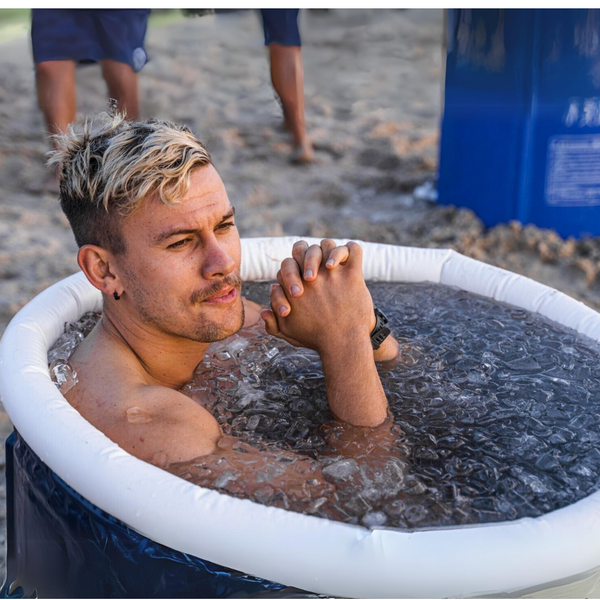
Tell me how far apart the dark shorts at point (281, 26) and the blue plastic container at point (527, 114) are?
1.16m

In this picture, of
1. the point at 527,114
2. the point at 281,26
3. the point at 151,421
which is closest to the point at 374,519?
the point at 151,421

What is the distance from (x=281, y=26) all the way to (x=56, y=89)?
1.40 meters

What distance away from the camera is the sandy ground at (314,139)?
3.72m

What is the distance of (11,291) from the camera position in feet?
11.1

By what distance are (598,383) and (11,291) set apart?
8.44ft

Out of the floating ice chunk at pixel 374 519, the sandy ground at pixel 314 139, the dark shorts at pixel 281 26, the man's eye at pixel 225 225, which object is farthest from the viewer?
the dark shorts at pixel 281 26

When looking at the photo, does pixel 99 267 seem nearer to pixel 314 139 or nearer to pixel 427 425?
pixel 427 425

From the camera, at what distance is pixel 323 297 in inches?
68.6

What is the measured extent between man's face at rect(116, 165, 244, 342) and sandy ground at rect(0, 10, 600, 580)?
103 centimetres

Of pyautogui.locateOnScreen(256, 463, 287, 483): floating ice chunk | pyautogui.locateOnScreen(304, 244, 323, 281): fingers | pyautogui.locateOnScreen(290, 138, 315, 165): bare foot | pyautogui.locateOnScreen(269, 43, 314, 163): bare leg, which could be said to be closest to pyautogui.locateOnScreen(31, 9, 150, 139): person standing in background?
pyautogui.locateOnScreen(269, 43, 314, 163): bare leg

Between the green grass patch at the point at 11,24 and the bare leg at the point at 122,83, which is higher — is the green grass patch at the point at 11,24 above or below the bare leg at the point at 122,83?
above

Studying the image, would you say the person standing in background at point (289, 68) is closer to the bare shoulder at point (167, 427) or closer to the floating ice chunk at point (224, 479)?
the bare shoulder at point (167, 427)

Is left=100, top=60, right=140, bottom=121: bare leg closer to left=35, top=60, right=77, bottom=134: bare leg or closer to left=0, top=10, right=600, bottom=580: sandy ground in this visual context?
left=35, top=60, right=77, bottom=134: bare leg

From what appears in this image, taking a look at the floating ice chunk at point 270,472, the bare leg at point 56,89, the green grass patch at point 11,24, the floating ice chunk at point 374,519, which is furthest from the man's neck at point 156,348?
the green grass patch at point 11,24
